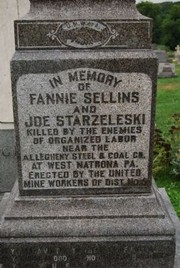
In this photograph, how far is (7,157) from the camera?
5.50 metres

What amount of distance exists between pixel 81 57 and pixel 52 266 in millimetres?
1586

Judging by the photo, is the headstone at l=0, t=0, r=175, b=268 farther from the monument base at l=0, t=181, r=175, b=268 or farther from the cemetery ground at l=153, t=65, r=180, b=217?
the cemetery ground at l=153, t=65, r=180, b=217

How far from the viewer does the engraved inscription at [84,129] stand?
3.28 meters

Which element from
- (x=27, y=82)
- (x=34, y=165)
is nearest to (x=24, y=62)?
(x=27, y=82)

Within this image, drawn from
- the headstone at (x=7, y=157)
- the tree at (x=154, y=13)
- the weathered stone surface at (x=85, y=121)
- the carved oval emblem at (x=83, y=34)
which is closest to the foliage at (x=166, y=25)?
the tree at (x=154, y=13)

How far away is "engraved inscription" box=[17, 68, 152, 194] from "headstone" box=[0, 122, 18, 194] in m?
2.02

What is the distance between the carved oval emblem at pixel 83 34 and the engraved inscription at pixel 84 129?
0.20 m

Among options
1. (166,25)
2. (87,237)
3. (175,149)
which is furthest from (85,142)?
(166,25)

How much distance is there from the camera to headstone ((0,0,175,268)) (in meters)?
3.22

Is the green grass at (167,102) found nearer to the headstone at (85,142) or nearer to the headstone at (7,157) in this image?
the headstone at (7,157)

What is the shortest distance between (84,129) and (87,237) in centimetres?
81

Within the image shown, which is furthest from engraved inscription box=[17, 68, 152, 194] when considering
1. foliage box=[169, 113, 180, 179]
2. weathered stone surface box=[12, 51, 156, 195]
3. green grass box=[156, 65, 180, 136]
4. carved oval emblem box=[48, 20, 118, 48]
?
green grass box=[156, 65, 180, 136]

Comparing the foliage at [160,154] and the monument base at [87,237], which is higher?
the monument base at [87,237]

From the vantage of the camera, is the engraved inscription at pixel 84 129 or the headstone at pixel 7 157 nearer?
the engraved inscription at pixel 84 129
